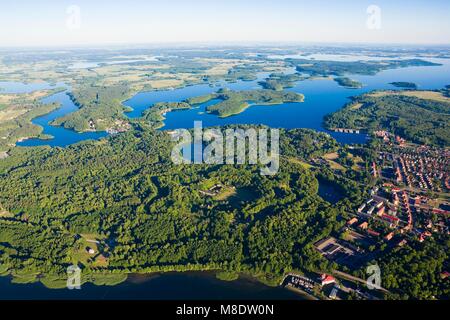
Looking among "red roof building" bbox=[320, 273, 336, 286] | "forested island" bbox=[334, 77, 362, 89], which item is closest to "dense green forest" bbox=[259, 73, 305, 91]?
"forested island" bbox=[334, 77, 362, 89]

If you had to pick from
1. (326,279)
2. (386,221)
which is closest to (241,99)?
(386,221)

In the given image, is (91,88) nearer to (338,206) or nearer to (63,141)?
(63,141)

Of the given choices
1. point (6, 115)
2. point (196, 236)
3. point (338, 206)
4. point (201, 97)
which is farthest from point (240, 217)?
point (6, 115)

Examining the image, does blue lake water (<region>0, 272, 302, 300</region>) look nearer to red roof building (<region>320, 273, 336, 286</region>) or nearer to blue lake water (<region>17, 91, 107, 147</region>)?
red roof building (<region>320, 273, 336, 286</region>)

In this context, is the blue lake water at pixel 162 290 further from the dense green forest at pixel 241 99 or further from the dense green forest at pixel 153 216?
the dense green forest at pixel 241 99

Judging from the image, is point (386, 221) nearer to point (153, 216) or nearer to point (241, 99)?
point (153, 216)
